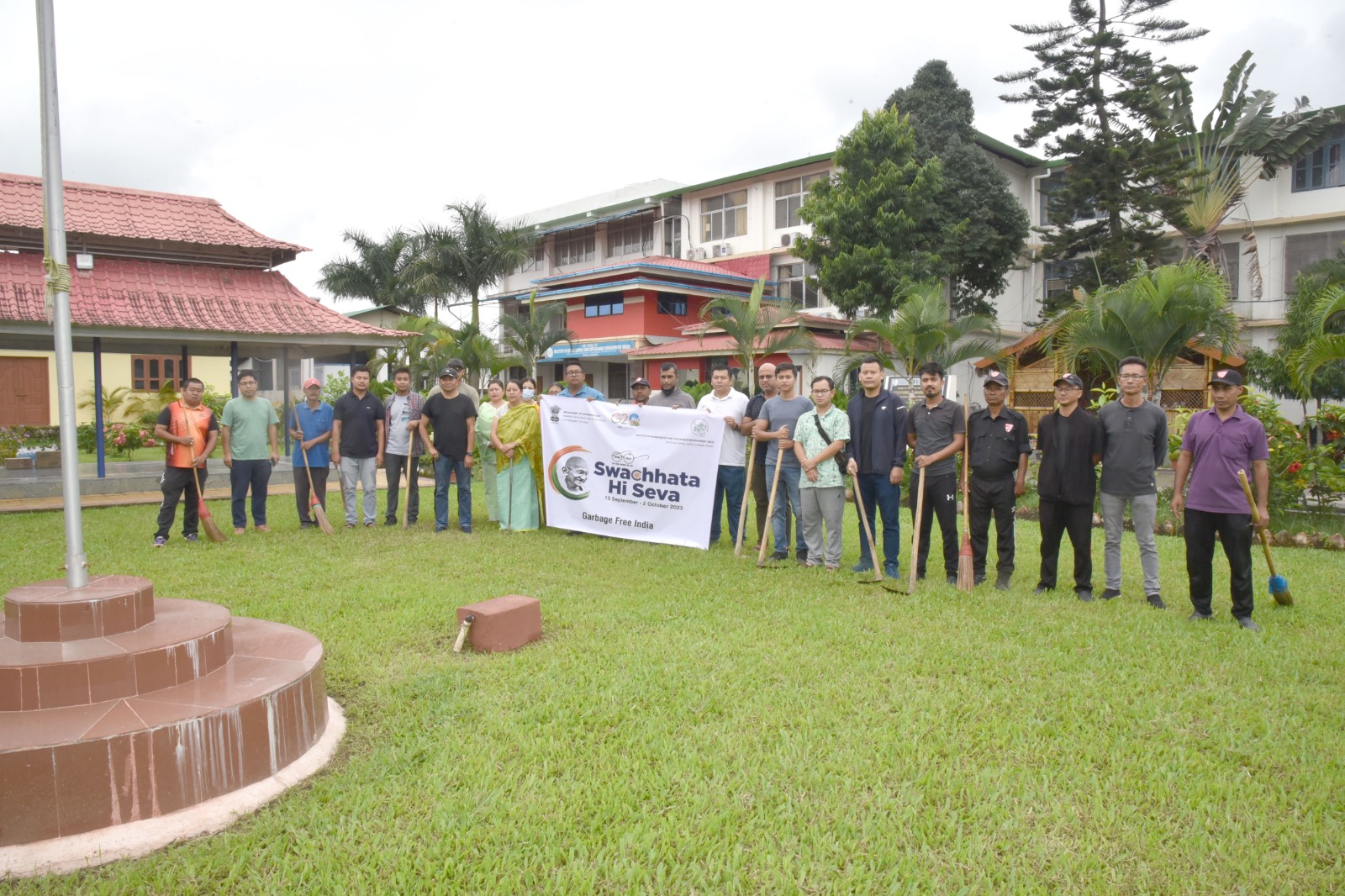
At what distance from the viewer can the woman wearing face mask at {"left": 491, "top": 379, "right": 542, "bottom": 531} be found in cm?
976

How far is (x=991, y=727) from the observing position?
13.4 feet

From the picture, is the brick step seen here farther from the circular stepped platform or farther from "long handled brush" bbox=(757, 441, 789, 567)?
"long handled brush" bbox=(757, 441, 789, 567)

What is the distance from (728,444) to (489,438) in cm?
293

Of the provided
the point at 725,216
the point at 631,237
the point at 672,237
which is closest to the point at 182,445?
the point at 725,216

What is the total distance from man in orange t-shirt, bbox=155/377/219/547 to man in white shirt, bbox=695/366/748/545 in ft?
16.7

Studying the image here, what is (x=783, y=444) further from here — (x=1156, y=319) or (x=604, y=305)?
(x=604, y=305)

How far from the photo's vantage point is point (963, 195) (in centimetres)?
2586

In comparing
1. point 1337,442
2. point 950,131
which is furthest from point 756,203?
point 1337,442

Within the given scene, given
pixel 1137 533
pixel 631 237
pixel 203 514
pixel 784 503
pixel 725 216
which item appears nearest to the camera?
pixel 1137 533

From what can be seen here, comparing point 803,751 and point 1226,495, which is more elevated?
point 1226,495

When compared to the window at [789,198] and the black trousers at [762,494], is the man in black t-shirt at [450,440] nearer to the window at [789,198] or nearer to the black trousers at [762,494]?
the black trousers at [762,494]

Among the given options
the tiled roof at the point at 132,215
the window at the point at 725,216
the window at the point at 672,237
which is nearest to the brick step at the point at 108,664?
the tiled roof at the point at 132,215

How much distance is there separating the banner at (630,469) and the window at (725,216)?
83.2 feet

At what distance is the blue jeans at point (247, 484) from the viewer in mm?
9273
